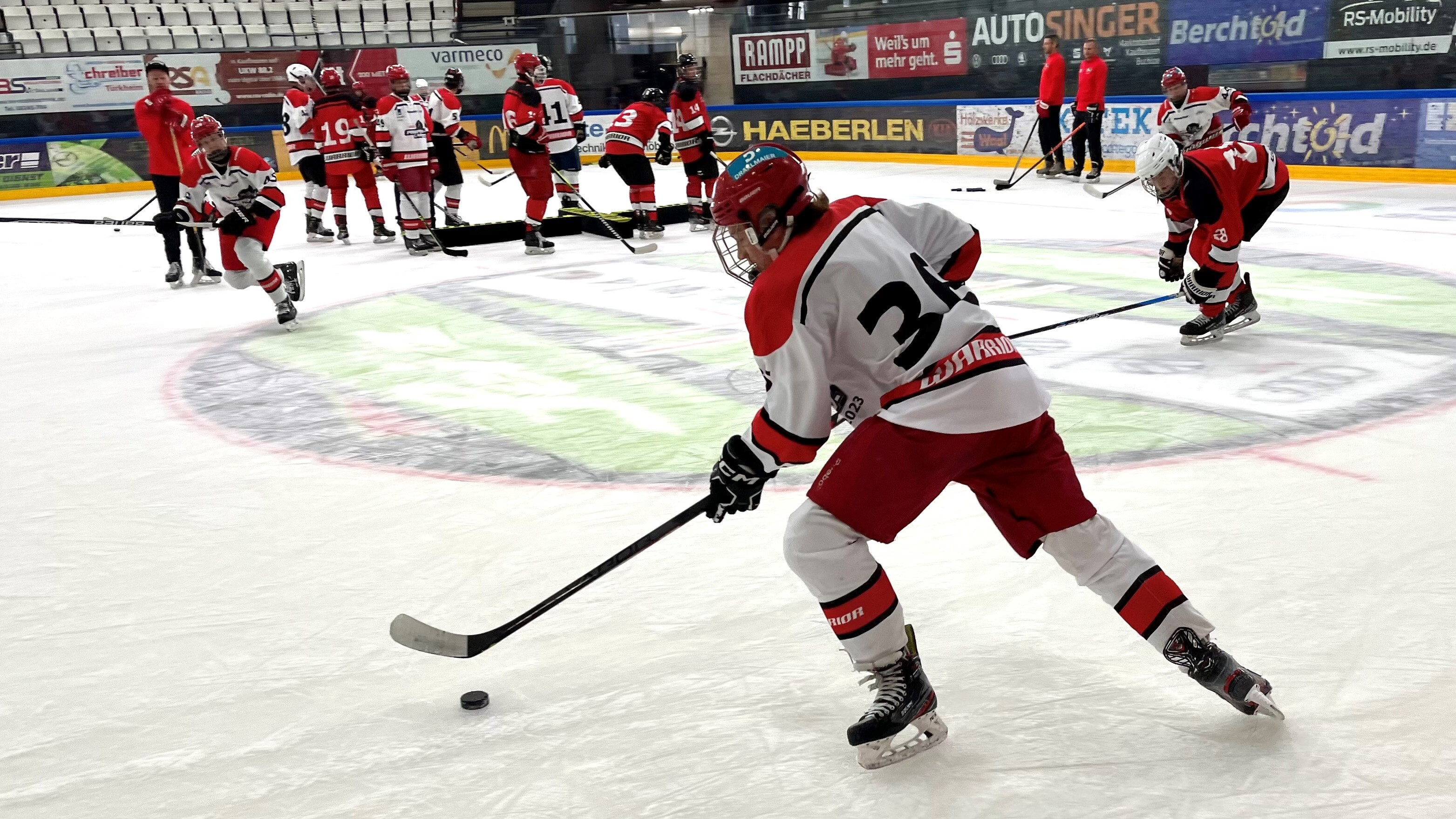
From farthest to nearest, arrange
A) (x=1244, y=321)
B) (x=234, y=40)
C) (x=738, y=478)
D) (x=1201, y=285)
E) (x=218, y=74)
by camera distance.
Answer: (x=234, y=40) < (x=218, y=74) < (x=1244, y=321) < (x=1201, y=285) < (x=738, y=478)

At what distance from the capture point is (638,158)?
29.3 ft

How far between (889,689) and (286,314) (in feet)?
16.7

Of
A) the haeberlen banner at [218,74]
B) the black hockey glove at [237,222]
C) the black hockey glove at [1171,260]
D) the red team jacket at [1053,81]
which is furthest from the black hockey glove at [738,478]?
the haeberlen banner at [218,74]

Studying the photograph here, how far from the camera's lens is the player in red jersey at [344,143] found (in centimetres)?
928

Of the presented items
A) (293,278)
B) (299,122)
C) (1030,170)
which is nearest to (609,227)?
(293,278)

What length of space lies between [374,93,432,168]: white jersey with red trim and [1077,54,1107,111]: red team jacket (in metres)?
6.32

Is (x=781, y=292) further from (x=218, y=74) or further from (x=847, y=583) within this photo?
(x=218, y=74)

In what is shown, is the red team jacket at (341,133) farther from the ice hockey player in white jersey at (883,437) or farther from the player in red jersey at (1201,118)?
the ice hockey player in white jersey at (883,437)

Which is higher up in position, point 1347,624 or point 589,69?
point 589,69

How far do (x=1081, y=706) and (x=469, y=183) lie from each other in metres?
13.7

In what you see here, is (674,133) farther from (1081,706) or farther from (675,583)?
(1081,706)

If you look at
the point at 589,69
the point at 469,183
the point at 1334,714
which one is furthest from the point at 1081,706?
the point at 589,69

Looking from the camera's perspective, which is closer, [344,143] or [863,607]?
[863,607]

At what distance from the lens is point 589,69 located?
1658 cm
